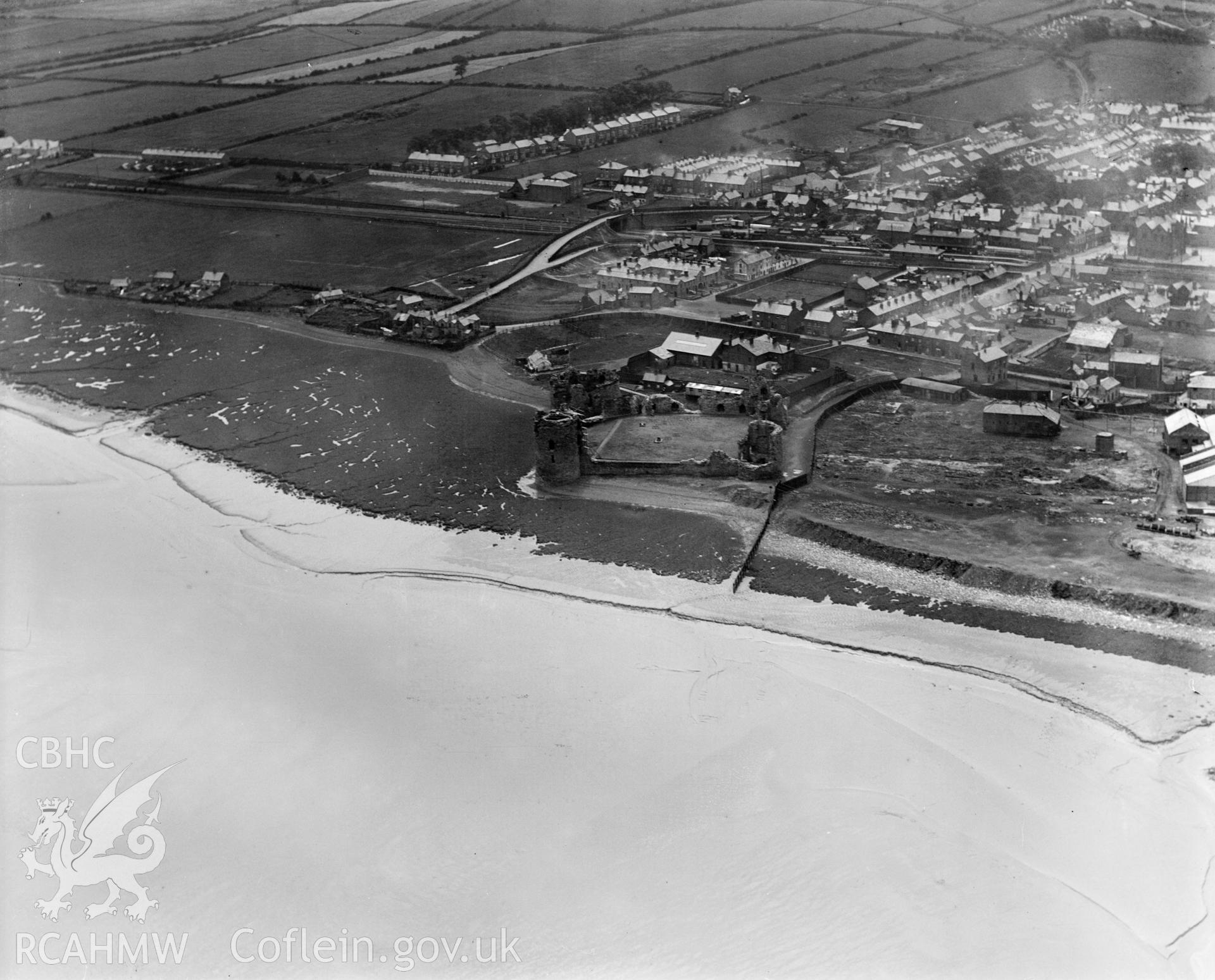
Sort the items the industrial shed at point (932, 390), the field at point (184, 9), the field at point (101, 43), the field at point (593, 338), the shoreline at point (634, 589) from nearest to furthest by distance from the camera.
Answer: the shoreline at point (634, 589) → the industrial shed at point (932, 390) → the field at point (593, 338) → the field at point (101, 43) → the field at point (184, 9)

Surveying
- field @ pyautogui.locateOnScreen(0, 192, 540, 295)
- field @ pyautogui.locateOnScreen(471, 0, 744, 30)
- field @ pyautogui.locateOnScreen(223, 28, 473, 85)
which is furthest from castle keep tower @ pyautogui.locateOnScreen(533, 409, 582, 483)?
field @ pyautogui.locateOnScreen(471, 0, 744, 30)

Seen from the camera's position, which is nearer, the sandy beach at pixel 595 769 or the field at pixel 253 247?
the sandy beach at pixel 595 769

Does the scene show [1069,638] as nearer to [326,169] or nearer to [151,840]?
[151,840]

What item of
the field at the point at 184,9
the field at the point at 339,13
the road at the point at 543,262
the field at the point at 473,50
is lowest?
the road at the point at 543,262

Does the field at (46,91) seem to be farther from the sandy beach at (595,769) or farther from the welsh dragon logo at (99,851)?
the welsh dragon logo at (99,851)

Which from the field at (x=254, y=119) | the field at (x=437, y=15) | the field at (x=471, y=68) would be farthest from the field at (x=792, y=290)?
the field at (x=437, y=15)

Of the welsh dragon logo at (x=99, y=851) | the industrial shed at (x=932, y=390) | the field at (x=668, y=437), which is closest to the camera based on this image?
the welsh dragon logo at (x=99, y=851)
